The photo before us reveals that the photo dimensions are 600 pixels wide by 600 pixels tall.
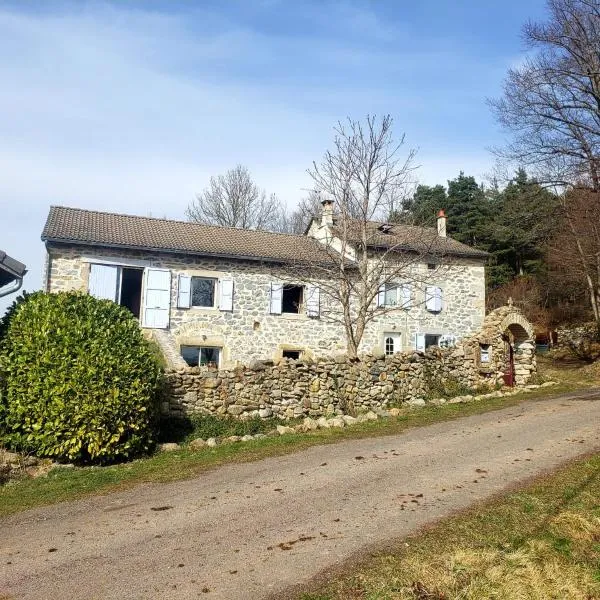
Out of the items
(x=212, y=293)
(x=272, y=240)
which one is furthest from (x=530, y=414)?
(x=272, y=240)

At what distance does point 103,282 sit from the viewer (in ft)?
55.8

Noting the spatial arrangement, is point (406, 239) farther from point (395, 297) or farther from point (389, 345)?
point (395, 297)

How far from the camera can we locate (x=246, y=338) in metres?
18.7

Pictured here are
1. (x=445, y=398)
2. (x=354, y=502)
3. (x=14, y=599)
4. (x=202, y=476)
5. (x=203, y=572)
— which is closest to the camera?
(x=14, y=599)

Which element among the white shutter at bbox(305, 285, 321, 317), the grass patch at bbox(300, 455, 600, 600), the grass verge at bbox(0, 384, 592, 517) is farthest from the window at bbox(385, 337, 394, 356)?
the grass patch at bbox(300, 455, 600, 600)

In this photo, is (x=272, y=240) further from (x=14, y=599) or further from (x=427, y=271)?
(x=14, y=599)

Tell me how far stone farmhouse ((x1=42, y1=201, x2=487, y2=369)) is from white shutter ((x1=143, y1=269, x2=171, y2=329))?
0.10ft

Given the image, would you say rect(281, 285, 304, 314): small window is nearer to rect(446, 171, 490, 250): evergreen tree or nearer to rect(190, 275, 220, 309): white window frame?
rect(190, 275, 220, 309): white window frame

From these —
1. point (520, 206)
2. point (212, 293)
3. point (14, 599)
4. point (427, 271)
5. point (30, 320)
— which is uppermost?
point (520, 206)

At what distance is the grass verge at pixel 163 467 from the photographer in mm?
7027

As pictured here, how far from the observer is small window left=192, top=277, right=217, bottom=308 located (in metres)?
18.5

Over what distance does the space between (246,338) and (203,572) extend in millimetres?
14385

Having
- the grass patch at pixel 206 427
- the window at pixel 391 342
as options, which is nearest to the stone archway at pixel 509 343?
the window at pixel 391 342

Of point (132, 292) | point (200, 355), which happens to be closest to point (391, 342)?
point (200, 355)
